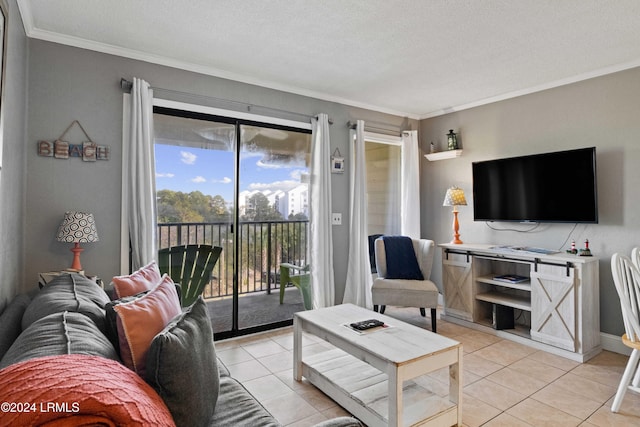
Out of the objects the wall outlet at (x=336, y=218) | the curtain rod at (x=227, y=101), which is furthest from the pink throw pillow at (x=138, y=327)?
the wall outlet at (x=336, y=218)

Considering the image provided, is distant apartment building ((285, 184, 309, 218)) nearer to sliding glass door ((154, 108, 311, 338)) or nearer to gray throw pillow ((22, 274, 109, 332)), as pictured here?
sliding glass door ((154, 108, 311, 338))

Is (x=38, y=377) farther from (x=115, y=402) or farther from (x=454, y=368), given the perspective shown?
(x=454, y=368)

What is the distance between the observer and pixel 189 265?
129 inches

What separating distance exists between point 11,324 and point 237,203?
6.82ft

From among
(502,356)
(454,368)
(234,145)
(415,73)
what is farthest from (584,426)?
(234,145)

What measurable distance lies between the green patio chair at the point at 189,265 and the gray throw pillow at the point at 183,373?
213 cm

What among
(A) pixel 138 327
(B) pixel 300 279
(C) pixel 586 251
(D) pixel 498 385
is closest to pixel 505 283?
(C) pixel 586 251

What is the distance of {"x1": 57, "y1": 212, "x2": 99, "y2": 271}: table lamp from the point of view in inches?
93.5

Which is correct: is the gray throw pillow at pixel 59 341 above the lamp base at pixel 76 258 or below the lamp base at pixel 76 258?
below

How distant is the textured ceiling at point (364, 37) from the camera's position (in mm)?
2240

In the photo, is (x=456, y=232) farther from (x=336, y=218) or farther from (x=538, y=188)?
(x=336, y=218)

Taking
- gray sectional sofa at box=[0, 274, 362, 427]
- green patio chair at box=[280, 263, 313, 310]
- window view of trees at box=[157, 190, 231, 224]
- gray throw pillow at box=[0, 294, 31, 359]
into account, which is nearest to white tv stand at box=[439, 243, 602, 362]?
green patio chair at box=[280, 263, 313, 310]

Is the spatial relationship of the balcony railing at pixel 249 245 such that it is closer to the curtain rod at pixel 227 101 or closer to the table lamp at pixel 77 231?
the table lamp at pixel 77 231

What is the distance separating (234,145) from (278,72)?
0.80 meters
